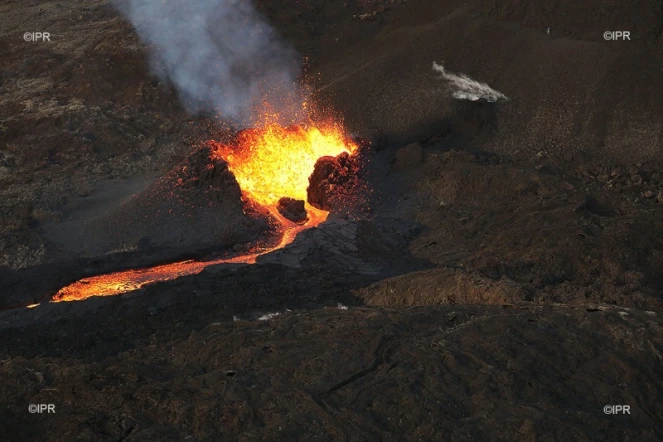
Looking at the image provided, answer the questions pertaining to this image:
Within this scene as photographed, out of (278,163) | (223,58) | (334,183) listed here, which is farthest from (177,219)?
(223,58)

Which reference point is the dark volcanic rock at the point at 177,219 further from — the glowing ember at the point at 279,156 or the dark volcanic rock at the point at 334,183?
the dark volcanic rock at the point at 334,183

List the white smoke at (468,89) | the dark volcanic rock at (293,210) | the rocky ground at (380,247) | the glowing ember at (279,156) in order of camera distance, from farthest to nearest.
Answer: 1. the white smoke at (468,89)
2. the glowing ember at (279,156)
3. the dark volcanic rock at (293,210)
4. the rocky ground at (380,247)

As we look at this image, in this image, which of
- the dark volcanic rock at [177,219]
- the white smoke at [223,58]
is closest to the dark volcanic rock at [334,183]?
the dark volcanic rock at [177,219]

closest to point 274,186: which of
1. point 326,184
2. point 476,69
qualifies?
point 326,184

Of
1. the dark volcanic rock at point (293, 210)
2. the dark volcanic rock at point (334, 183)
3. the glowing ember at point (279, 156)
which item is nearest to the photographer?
the dark volcanic rock at point (293, 210)

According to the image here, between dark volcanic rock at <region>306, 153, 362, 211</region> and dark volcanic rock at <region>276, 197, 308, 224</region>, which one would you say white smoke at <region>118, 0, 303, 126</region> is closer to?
dark volcanic rock at <region>306, 153, 362, 211</region>

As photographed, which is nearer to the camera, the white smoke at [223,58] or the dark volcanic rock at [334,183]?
the dark volcanic rock at [334,183]

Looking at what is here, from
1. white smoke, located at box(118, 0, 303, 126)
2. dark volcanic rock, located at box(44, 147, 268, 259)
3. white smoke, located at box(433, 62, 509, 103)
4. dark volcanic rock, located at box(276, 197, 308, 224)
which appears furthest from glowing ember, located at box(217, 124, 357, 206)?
white smoke, located at box(433, 62, 509, 103)
